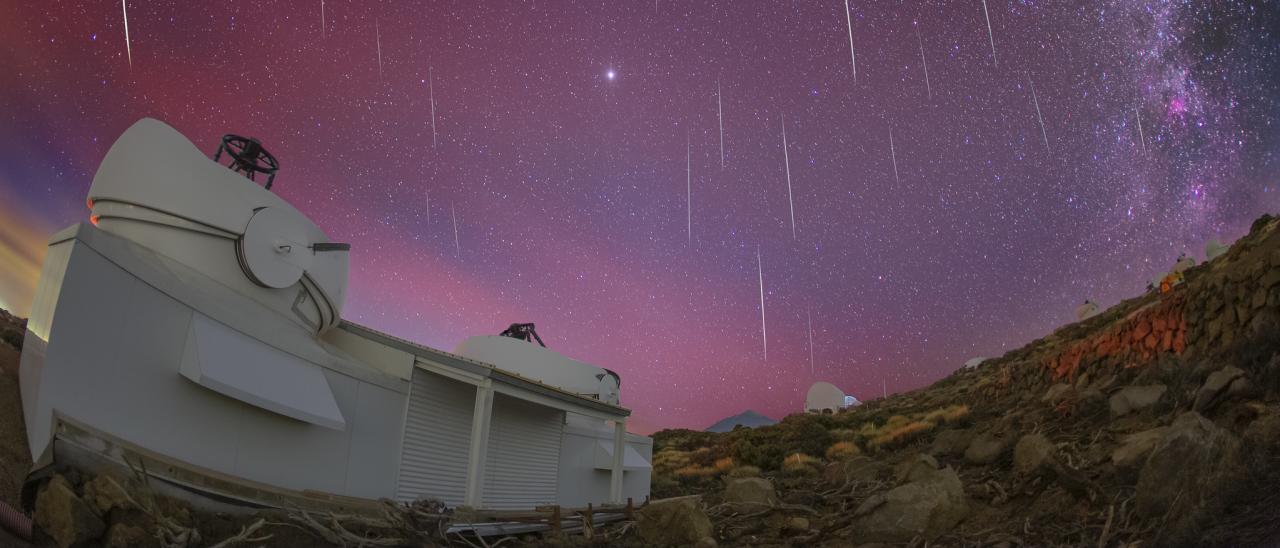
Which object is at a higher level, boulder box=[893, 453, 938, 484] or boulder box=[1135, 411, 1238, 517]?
boulder box=[893, 453, 938, 484]

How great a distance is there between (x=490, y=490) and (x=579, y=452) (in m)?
3.72

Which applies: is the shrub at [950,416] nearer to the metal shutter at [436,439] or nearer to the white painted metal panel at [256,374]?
the metal shutter at [436,439]

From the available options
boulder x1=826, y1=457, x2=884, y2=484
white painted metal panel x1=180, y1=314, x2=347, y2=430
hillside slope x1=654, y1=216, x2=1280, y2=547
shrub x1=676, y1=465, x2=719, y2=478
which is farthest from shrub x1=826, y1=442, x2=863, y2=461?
white painted metal panel x1=180, y1=314, x2=347, y2=430

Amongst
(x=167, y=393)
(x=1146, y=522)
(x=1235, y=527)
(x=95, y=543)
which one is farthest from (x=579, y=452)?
(x=1235, y=527)

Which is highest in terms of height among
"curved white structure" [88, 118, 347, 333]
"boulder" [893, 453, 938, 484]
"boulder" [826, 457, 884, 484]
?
"curved white structure" [88, 118, 347, 333]

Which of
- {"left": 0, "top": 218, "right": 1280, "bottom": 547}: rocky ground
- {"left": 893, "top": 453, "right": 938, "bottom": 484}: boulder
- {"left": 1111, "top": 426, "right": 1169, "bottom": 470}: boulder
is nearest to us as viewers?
{"left": 0, "top": 218, "right": 1280, "bottom": 547}: rocky ground

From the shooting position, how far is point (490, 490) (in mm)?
15273

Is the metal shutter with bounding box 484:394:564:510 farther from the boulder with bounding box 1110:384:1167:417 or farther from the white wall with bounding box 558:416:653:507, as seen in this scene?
the boulder with bounding box 1110:384:1167:417

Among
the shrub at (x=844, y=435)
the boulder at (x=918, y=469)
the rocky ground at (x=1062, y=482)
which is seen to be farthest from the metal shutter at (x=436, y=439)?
the shrub at (x=844, y=435)

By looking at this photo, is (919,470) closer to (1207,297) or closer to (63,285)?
(1207,297)

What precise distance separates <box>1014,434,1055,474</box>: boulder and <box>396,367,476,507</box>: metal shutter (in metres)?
10.4

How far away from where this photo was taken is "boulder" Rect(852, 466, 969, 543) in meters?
8.96

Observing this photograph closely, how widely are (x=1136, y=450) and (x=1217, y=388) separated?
1396 millimetres

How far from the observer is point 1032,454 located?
973 cm
